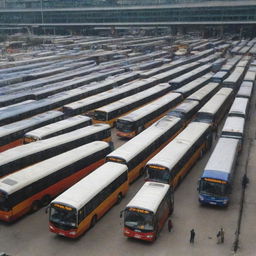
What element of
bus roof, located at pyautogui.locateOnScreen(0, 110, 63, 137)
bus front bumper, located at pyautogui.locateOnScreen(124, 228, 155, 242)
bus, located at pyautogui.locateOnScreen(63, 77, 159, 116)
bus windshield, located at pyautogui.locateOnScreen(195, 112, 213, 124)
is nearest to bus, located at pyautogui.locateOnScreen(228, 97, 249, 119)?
A: bus windshield, located at pyautogui.locateOnScreen(195, 112, 213, 124)

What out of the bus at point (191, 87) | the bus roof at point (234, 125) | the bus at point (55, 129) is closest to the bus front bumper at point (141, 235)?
the bus at point (55, 129)

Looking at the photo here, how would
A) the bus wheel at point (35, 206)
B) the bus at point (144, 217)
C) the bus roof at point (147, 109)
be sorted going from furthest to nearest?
1. the bus roof at point (147, 109)
2. the bus wheel at point (35, 206)
3. the bus at point (144, 217)

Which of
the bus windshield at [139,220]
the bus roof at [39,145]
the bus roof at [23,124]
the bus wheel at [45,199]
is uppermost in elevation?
the bus roof at [39,145]

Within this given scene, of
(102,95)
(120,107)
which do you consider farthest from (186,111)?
(102,95)

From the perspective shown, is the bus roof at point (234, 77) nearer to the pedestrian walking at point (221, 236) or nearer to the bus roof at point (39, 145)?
the bus roof at point (39, 145)

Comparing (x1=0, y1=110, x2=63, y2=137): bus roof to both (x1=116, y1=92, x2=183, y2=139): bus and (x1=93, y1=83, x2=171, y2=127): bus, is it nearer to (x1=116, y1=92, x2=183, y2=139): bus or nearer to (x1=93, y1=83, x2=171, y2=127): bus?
(x1=93, y1=83, x2=171, y2=127): bus

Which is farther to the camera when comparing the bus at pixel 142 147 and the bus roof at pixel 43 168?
the bus at pixel 142 147
